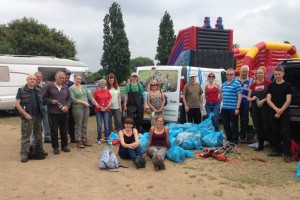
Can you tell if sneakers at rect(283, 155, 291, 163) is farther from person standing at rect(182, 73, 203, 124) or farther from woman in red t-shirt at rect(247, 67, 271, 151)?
person standing at rect(182, 73, 203, 124)

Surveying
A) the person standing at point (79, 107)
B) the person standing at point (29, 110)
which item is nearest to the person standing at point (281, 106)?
the person standing at point (79, 107)

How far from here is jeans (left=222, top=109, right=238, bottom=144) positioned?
7.52 m

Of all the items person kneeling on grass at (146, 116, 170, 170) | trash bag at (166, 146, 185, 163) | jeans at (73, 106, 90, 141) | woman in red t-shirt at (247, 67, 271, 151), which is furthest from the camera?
jeans at (73, 106, 90, 141)

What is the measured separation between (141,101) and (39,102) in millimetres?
2683

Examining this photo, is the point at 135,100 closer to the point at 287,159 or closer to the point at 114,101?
the point at 114,101

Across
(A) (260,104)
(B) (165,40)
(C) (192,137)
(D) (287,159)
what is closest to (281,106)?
(A) (260,104)

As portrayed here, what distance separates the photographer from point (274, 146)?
6613 mm

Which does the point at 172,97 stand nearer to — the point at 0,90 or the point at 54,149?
the point at 54,149

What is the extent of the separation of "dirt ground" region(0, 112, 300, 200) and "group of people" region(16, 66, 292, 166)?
1.24 ft

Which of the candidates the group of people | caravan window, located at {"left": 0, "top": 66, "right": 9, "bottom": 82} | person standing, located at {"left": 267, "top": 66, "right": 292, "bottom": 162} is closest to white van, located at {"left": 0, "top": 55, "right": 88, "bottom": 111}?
caravan window, located at {"left": 0, "top": 66, "right": 9, "bottom": 82}

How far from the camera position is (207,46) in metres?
14.0

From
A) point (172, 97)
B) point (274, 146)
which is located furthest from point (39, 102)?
point (274, 146)

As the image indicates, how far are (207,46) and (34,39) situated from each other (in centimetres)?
2811

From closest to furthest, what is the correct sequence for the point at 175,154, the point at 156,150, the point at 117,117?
the point at 175,154, the point at 156,150, the point at 117,117
